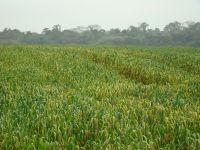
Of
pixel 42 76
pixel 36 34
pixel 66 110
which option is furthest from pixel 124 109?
pixel 36 34

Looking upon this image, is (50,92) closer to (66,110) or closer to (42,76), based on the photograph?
(66,110)

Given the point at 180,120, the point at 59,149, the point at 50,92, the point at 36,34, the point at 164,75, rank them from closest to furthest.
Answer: the point at 59,149 → the point at 180,120 → the point at 50,92 → the point at 164,75 → the point at 36,34

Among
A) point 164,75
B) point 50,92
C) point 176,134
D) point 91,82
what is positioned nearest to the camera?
point 176,134

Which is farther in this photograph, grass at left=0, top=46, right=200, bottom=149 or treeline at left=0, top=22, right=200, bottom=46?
treeline at left=0, top=22, right=200, bottom=46

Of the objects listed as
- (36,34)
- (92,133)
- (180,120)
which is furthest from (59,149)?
(36,34)

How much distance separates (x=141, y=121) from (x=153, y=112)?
0.88 metres

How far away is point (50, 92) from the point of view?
12.5m

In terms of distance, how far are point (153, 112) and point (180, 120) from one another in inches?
43.7

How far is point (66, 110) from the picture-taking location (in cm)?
905

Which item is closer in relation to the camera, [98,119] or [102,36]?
[98,119]

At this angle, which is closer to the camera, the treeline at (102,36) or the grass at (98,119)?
the grass at (98,119)

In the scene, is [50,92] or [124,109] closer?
[124,109]

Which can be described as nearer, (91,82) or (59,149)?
(59,149)

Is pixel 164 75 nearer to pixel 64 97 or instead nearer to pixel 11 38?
pixel 64 97
